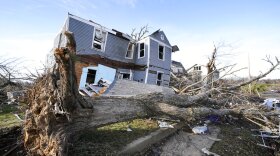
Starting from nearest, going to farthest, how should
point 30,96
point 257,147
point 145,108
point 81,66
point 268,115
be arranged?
point 30,96 < point 145,108 < point 257,147 < point 268,115 < point 81,66

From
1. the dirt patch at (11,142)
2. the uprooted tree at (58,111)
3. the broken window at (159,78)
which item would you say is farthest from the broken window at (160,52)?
the dirt patch at (11,142)

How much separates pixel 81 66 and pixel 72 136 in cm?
951

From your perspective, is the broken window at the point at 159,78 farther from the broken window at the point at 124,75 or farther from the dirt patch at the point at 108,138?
the dirt patch at the point at 108,138

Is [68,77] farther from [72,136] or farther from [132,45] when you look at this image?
[132,45]

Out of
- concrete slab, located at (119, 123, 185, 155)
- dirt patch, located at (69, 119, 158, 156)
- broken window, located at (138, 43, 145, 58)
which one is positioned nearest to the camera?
dirt patch, located at (69, 119, 158, 156)

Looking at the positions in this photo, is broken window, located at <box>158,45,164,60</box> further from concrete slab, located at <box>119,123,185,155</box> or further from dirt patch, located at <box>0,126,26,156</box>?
dirt patch, located at <box>0,126,26,156</box>

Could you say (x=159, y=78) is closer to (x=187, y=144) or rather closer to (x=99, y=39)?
(x=99, y=39)

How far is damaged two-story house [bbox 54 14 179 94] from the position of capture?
12508 millimetres

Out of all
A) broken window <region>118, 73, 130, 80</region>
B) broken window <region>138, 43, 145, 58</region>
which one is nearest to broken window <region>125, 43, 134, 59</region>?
broken window <region>138, 43, 145, 58</region>

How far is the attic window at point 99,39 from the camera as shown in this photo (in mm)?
13997

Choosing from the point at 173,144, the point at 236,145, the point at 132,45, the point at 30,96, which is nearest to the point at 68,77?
the point at 30,96

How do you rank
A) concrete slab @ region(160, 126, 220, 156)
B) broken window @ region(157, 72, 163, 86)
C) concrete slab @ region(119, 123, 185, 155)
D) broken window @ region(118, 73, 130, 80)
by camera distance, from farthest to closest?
broken window @ region(157, 72, 163, 86) < broken window @ region(118, 73, 130, 80) < concrete slab @ region(160, 126, 220, 156) < concrete slab @ region(119, 123, 185, 155)

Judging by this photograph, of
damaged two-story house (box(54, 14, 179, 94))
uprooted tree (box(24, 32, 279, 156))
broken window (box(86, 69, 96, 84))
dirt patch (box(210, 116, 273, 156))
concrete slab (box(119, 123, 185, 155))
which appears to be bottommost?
dirt patch (box(210, 116, 273, 156))

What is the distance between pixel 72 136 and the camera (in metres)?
3.59
